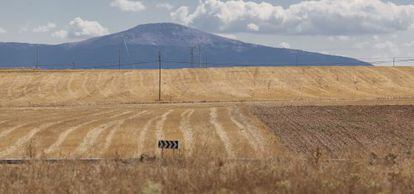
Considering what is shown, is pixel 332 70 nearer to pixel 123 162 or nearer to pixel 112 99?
pixel 112 99

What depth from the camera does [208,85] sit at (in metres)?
110

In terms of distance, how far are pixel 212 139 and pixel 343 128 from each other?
8.77 m

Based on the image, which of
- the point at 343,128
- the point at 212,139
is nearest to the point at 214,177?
the point at 212,139

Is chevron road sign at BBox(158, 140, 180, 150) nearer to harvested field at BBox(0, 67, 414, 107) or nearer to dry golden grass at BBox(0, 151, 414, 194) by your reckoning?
dry golden grass at BBox(0, 151, 414, 194)

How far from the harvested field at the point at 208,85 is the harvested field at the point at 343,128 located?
122ft

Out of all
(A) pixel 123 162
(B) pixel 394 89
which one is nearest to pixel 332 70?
(B) pixel 394 89

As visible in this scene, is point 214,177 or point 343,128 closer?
point 214,177

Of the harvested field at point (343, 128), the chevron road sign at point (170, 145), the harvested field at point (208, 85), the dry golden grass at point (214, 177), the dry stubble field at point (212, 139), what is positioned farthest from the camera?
the harvested field at point (208, 85)

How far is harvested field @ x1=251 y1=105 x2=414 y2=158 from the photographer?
30.9 m

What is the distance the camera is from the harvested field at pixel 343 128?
3093cm

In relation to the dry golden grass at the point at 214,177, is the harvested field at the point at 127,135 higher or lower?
lower

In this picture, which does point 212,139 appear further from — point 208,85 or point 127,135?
point 208,85

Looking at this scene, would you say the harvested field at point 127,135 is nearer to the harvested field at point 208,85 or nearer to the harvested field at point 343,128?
the harvested field at point 343,128

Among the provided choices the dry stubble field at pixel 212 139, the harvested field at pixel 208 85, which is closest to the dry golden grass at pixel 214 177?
the dry stubble field at pixel 212 139
